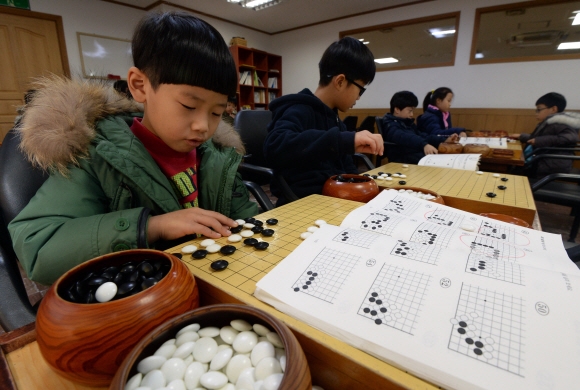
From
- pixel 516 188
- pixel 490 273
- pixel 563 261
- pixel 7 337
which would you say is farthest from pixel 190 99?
pixel 516 188

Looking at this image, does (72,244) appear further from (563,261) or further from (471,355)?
(563,261)

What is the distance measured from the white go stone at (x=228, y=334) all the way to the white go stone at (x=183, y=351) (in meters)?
0.03

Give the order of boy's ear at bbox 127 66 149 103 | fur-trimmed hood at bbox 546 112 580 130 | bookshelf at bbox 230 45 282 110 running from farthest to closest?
bookshelf at bbox 230 45 282 110, fur-trimmed hood at bbox 546 112 580 130, boy's ear at bbox 127 66 149 103

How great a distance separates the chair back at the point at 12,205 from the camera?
597 mm

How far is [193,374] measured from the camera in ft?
0.95

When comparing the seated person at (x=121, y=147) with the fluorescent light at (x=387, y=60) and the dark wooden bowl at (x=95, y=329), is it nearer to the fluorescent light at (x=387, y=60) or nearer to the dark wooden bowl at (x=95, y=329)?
the dark wooden bowl at (x=95, y=329)

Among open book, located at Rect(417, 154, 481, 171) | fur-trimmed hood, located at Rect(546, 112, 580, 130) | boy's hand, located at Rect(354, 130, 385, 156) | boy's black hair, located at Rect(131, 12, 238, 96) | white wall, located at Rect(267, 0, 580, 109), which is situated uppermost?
white wall, located at Rect(267, 0, 580, 109)

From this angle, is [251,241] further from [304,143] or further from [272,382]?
[304,143]

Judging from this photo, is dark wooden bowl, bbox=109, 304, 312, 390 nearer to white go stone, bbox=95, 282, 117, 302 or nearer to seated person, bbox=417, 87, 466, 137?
white go stone, bbox=95, 282, 117, 302

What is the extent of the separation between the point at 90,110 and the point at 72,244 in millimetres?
407

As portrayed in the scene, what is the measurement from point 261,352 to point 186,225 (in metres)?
0.40

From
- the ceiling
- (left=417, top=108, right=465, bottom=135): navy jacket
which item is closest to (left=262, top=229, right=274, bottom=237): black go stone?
(left=417, top=108, right=465, bottom=135): navy jacket

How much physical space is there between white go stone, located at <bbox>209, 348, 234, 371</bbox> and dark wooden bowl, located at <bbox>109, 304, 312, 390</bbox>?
38mm

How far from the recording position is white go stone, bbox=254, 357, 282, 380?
0.91ft
